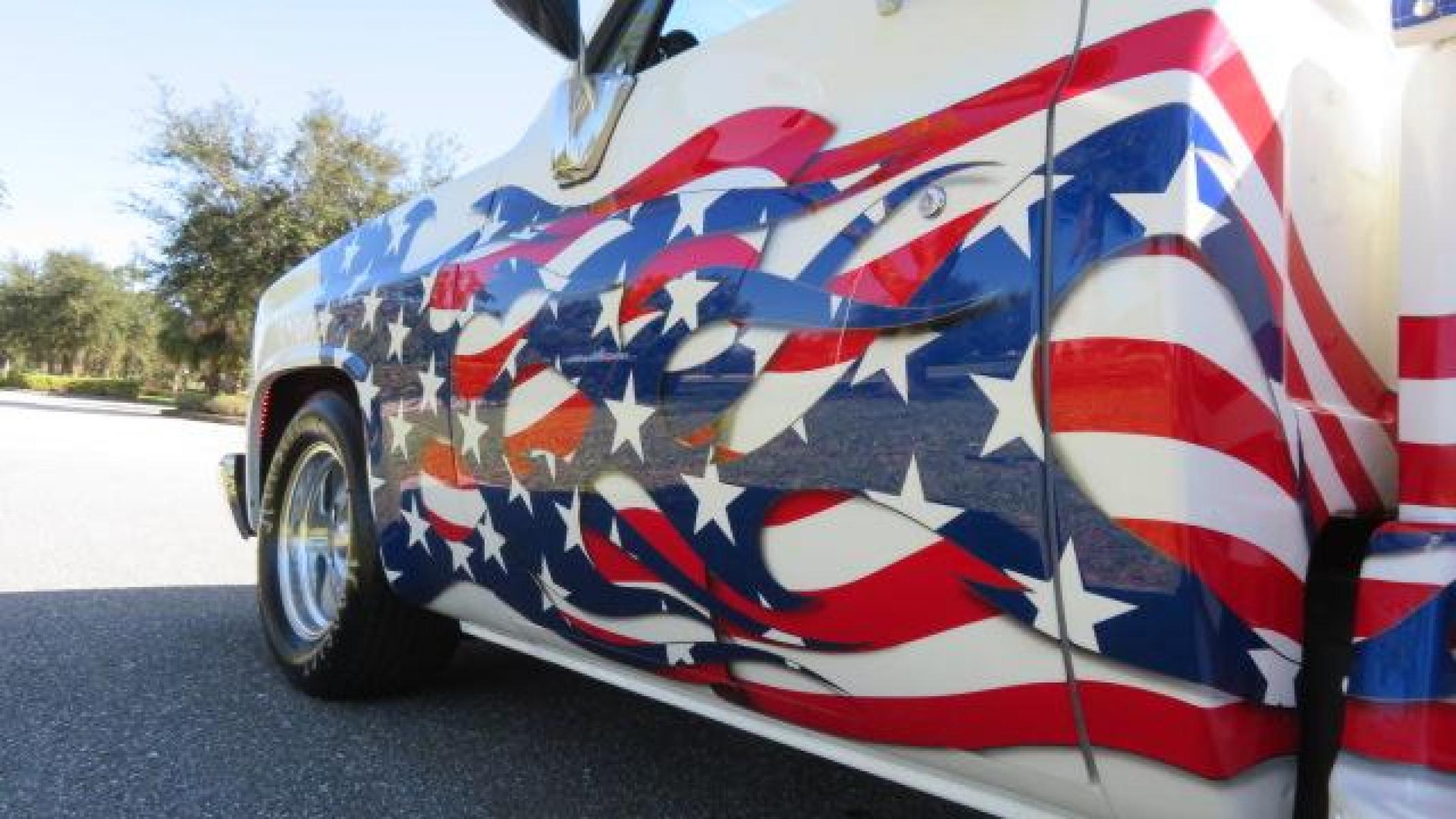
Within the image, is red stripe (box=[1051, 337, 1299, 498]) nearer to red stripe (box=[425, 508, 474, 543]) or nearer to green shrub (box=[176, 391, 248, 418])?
red stripe (box=[425, 508, 474, 543])

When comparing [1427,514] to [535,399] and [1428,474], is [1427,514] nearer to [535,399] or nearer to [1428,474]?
[1428,474]

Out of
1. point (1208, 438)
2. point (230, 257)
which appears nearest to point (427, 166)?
point (230, 257)

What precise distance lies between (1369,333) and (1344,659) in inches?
17.1

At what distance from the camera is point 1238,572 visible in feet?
3.65

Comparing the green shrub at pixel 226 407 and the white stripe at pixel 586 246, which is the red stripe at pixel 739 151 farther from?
the green shrub at pixel 226 407

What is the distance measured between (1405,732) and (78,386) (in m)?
60.6

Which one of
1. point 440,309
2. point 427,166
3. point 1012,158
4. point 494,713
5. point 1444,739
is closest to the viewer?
point 1444,739

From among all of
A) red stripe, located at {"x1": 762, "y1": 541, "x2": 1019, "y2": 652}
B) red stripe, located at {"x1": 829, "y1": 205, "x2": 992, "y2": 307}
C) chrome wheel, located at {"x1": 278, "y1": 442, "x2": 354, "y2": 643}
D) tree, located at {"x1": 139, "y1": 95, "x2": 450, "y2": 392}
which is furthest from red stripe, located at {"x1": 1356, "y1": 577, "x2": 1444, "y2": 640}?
tree, located at {"x1": 139, "y1": 95, "x2": 450, "y2": 392}

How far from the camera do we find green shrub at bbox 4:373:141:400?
4781cm

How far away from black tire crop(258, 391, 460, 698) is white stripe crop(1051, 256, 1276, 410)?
2060 millimetres

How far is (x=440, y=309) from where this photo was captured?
95.7 inches

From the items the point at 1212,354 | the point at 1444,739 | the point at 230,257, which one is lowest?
the point at 1444,739

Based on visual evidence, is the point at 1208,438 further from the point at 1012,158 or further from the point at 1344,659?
the point at 1012,158

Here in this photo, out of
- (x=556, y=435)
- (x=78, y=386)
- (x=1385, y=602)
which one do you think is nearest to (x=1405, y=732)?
(x=1385, y=602)
